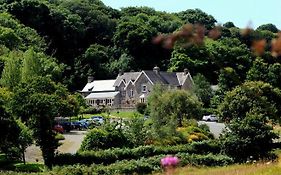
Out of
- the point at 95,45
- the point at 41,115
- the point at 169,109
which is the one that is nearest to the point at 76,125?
the point at 169,109

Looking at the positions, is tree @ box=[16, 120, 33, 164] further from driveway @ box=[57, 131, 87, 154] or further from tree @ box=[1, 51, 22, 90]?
tree @ box=[1, 51, 22, 90]

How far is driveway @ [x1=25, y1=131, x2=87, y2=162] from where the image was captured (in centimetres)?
3170

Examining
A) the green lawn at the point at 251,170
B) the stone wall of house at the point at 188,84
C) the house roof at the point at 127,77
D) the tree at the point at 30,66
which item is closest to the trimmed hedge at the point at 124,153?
the green lawn at the point at 251,170

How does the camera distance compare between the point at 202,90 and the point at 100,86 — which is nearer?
the point at 202,90

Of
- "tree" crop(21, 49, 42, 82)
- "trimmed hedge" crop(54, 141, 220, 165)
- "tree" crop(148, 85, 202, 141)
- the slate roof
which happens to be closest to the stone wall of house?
the slate roof

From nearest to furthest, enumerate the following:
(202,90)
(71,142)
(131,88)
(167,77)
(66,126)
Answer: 1. (71,142)
2. (66,126)
3. (202,90)
4. (131,88)
5. (167,77)

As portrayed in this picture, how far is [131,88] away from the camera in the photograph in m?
74.2

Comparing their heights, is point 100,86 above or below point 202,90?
above

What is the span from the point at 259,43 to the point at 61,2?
12255 cm

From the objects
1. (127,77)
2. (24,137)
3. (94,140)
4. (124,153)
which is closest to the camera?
(24,137)

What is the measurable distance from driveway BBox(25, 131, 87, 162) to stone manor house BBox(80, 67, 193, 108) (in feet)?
94.9

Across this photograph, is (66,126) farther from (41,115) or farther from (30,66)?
(41,115)

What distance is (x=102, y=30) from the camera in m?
109

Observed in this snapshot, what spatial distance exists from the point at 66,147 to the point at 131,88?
39031 millimetres
